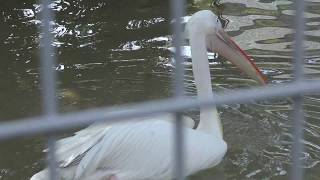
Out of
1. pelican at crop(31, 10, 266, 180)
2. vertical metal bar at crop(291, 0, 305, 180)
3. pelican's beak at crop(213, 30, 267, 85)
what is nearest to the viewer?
vertical metal bar at crop(291, 0, 305, 180)

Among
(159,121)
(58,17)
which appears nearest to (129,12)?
(58,17)

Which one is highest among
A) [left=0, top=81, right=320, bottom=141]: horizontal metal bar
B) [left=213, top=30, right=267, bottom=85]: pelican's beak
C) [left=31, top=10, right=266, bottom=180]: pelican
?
[left=0, top=81, right=320, bottom=141]: horizontal metal bar

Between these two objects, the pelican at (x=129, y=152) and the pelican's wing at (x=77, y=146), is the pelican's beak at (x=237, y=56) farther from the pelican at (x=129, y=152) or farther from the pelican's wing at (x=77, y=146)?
the pelican's wing at (x=77, y=146)

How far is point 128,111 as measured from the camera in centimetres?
106

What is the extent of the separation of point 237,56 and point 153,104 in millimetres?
2738

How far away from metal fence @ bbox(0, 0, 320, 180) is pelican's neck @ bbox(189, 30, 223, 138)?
98.4 inches

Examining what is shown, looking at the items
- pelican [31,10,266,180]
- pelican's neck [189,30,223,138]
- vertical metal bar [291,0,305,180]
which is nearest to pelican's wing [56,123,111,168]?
pelican [31,10,266,180]

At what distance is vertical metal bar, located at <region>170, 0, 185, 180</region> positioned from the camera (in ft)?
3.47

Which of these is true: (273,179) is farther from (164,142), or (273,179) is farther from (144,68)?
(144,68)

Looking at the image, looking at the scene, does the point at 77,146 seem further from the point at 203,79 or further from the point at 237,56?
the point at 237,56

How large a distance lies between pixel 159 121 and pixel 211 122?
46 centimetres

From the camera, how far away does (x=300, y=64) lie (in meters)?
1.19

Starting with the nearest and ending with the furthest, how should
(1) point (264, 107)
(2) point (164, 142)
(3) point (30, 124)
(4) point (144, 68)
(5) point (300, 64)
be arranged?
(3) point (30, 124) → (5) point (300, 64) → (2) point (164, 142) → (1) point (264, 107) → (4) point (144, 68)

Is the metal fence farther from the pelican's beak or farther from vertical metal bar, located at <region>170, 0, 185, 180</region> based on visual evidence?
the pelican's beak
